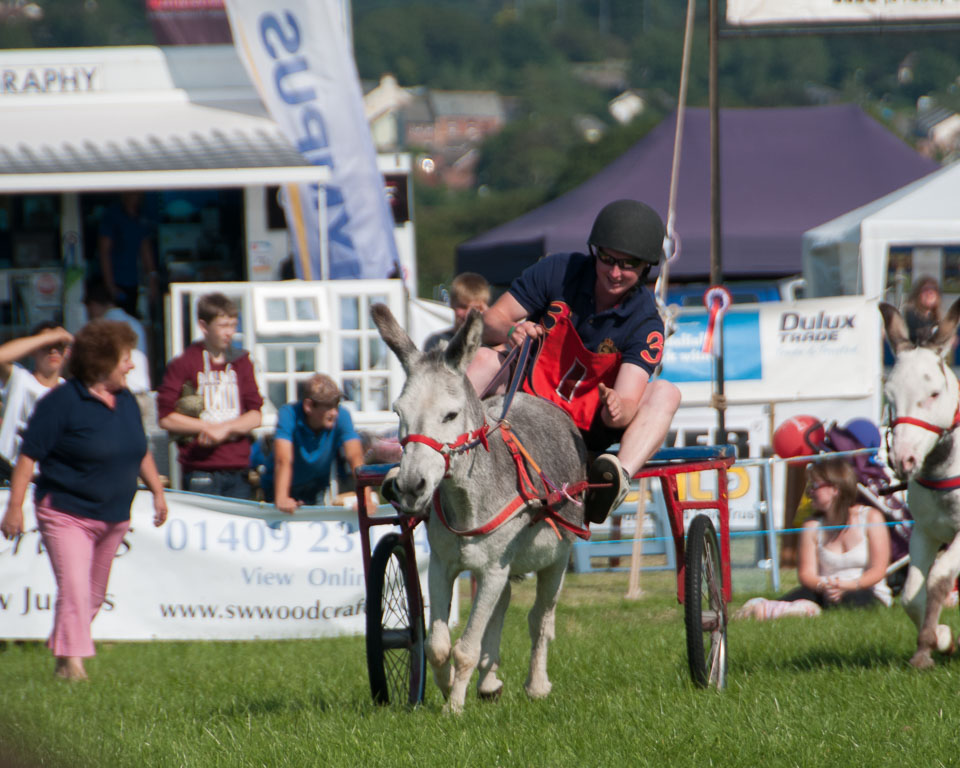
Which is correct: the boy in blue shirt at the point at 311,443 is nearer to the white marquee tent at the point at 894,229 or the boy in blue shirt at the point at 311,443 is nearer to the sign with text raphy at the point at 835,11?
the sign with text raphy at the point at 835,11

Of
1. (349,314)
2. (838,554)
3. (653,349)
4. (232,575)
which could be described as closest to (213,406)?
(232,575)

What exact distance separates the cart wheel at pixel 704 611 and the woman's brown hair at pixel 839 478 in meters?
3.03

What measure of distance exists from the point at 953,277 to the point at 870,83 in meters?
133

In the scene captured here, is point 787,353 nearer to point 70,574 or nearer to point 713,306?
point 713,306

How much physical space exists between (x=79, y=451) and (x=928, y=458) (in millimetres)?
4816

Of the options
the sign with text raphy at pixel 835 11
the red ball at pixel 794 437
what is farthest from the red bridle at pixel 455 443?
the sign with text raphy at pixel 835 11

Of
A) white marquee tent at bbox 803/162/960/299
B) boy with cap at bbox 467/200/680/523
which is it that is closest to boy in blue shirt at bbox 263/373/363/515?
boy with cap at bbox 467/200/680/523

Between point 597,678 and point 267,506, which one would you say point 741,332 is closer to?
point 267,506

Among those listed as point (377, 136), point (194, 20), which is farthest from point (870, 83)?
point (194, 20)

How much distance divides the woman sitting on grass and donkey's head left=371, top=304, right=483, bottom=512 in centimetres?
492

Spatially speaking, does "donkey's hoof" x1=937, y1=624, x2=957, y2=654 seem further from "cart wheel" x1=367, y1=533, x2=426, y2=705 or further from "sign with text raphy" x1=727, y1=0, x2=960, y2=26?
"sign with text raphy" x1=727, y1=0, x2=960, y2=26

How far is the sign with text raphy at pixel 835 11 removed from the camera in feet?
42.7

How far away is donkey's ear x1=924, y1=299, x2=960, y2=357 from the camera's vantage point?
21.8 feet

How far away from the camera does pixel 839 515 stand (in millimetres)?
9852
